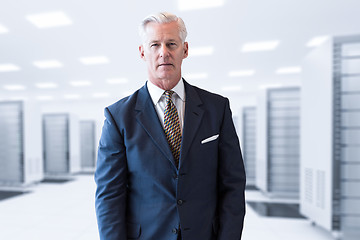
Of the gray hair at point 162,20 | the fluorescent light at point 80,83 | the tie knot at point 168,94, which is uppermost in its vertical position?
the fluorescent light at point 80,83

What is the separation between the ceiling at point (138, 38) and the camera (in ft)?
15.0

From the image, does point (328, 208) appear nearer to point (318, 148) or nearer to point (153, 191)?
point (318, 148)

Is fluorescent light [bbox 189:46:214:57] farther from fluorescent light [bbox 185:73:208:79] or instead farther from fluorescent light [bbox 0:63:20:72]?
fluorescent light [bbox 0:63:20:72]

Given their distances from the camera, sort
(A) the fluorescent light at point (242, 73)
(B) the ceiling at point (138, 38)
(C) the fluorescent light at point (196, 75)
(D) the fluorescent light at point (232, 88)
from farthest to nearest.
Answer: (D) the fluorescent light at point (232, 88) → (C) the fluorescent light at point (196, 75) → (A) the fluorescent light at point (242, 73) → (B) the ceiling at point (138, 38)

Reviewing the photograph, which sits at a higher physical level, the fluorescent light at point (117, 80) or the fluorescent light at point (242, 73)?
the fluorescent light at point (242, 73)

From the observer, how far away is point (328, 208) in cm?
262

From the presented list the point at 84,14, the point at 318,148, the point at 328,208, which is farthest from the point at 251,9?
the point at 328,208

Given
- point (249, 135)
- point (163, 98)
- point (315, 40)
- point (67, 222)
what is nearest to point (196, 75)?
point (315, 40)

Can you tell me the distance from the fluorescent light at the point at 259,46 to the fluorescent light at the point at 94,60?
5.52 meters

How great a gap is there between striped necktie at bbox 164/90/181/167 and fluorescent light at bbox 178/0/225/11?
414cm

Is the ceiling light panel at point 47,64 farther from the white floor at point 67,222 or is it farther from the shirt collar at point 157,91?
the shirt collar at point 157,91

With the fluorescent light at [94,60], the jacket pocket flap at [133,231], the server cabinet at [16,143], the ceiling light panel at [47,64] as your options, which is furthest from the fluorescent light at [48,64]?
the jacket pocket flap at [133,231]

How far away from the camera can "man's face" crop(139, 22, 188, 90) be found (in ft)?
3.17

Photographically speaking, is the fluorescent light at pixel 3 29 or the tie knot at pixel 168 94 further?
the fluorescent light at pixel 3 29
